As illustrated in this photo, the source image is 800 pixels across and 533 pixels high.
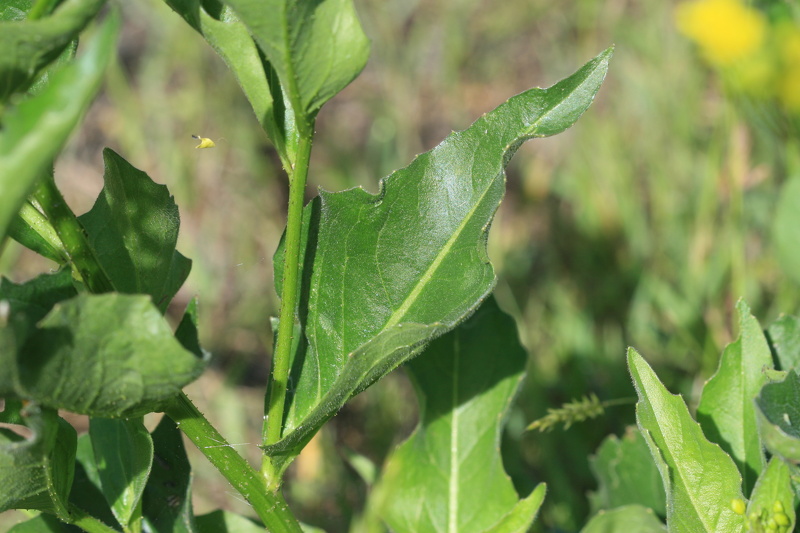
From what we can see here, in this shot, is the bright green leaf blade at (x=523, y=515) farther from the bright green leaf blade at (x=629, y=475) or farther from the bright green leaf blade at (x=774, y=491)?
the bright green leaf blade at (x=629, y=475)

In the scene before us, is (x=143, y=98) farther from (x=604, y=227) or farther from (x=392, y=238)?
(x=392, y=238)

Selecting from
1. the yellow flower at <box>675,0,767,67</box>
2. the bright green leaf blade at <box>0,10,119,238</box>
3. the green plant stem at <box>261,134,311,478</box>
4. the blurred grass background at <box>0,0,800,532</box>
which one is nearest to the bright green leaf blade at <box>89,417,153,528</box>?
the green plant stem at <box>261,134,311,478</box>

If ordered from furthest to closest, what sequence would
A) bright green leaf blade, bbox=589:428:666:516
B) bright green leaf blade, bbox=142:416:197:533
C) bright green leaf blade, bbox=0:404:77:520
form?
bright green leaf blade, bbox=589:428:666:516
bright green leaf blade, bbox=142:416:197:533
bright green leaf blade, bbox=0:404:77:520

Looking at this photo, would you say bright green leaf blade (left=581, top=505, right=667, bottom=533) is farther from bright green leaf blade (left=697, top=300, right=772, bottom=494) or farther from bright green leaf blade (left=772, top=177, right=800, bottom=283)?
bright green leaf blade (left=772, top=177, right=800, bottom=283)

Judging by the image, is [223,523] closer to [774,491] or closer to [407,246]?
[407,246]

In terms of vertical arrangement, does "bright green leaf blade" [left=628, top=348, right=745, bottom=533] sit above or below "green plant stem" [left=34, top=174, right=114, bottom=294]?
below

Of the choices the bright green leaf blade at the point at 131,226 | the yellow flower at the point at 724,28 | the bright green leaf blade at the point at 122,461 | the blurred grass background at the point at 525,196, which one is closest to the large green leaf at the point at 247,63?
the bright green leaf blade at the point at 131,226

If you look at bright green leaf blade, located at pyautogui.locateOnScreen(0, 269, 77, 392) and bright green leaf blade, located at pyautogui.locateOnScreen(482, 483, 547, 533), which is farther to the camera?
bright green leaf blade, located at pyautogui.locateOnScreen(482, 483, 547, 533)
